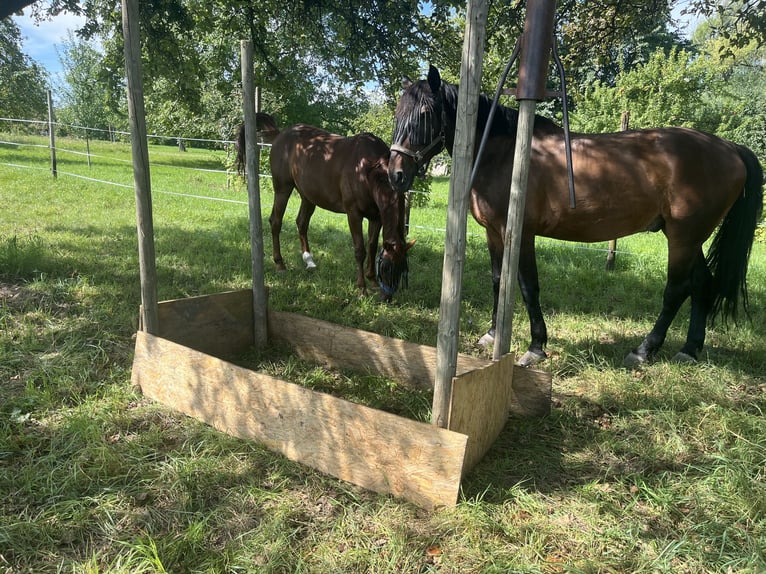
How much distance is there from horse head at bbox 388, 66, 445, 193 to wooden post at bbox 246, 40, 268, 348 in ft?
3.25

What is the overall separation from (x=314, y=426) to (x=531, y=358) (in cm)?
197

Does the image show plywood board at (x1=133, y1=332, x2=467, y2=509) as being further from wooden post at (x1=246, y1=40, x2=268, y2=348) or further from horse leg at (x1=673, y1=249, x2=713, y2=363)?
horse leg at (x1=673, y1=249, x2=713, y2=363)

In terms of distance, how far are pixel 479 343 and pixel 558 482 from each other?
1.69m

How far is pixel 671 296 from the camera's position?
358 centimetres

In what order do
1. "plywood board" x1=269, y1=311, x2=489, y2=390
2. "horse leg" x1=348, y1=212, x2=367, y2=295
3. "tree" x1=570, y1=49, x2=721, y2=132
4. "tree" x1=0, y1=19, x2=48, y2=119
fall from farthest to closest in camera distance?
"tree" x1=0, y1=19, x2=48, y2=119 < "tree" x1=570, y1=49, x2=721, y2=132 < "horse leg" x1=348, y1=212, x2=367, y2=295 < "plywood board" x1=269, y1=311, x2=489, y2=390

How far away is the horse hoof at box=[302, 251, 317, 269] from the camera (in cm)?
597

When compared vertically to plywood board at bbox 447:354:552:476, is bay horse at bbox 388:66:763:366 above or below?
above

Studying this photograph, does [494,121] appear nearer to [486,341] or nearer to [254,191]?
[486,341]

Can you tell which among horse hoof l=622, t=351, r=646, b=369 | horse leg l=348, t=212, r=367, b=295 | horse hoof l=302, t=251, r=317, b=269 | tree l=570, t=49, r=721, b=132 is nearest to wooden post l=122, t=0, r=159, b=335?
horse leg l=348, t=212, r=367, b=295

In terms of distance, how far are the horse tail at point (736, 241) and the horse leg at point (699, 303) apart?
0.05 meters

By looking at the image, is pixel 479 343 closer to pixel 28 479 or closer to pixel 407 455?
pixel 407 455

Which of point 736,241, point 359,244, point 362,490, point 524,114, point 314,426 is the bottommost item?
point 362,490

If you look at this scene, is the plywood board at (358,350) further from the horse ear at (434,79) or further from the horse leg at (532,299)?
the horse ear at (434,79)

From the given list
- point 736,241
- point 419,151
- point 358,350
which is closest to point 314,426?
point 358,350
